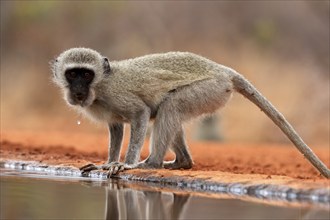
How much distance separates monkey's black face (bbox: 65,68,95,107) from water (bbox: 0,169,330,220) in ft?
5.91

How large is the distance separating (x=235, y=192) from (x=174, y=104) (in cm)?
223

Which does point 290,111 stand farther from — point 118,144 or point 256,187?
point 256,187

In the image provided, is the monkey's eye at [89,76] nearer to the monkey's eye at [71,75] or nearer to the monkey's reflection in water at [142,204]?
the monkey's eye at [71,75]

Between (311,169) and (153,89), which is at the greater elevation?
(153,89)

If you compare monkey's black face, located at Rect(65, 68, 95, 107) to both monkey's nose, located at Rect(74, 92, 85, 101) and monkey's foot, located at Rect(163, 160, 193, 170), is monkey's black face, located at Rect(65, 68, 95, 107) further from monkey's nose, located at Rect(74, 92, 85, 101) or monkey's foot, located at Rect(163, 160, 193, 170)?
monkey's foot, located at Rect(163, 160, 193, 170)

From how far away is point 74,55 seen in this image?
10852mm

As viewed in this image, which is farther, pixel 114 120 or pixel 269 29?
pixel 269 29

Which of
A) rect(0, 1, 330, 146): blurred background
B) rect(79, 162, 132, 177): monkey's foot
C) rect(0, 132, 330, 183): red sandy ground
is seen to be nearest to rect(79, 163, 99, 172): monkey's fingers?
rect(79, 162, 132, 177): monkey's foot

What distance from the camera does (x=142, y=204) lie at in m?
7.53

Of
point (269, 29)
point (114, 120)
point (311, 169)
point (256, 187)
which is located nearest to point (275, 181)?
point (256, 187)

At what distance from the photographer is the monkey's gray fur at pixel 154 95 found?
1059cm

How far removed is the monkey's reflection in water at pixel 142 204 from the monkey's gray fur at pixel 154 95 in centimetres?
188

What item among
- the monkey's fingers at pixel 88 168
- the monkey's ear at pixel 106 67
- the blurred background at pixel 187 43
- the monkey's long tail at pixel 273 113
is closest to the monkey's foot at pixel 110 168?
the monkey's fingers at pixel 88 168

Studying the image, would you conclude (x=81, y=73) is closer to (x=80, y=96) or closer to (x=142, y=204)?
(x=80, y=96)
